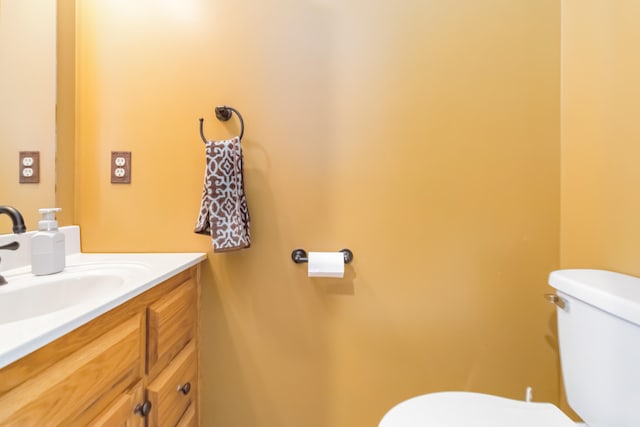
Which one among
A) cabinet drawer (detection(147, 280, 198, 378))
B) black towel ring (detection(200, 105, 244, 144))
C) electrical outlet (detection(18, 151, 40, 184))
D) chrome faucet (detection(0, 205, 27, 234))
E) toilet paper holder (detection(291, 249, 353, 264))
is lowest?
cabinet drawer (detection(147, 280, 198, 378))

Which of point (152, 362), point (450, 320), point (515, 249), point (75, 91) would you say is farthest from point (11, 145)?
point (515, 249)

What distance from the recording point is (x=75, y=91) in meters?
1.00

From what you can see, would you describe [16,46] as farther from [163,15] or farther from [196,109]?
[196,109]

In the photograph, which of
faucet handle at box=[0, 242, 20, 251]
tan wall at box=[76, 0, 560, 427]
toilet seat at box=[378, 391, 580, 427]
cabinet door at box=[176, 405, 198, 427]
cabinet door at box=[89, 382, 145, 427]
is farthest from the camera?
tan wall at box=[76, 0, 560, 427]

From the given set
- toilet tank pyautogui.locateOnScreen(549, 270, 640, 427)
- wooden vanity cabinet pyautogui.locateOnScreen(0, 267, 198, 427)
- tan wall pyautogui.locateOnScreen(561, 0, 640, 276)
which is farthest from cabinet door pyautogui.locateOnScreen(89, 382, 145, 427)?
tan wall pyautogui.locateOnScreen(561, 0, 640, 276)

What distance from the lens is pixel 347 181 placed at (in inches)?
39.0

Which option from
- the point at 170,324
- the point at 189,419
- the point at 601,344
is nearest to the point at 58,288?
the point at 170,324

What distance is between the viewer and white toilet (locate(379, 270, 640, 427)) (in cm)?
61

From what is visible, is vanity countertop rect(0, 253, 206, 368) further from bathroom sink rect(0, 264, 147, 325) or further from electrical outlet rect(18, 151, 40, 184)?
electrical outlet rect(18, 151, 40, 184)

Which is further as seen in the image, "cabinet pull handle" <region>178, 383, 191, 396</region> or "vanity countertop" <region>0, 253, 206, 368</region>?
"cabinet pull handle" <region>178, 383, 191, 396</region>

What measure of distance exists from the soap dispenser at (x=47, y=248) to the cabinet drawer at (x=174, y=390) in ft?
1.52

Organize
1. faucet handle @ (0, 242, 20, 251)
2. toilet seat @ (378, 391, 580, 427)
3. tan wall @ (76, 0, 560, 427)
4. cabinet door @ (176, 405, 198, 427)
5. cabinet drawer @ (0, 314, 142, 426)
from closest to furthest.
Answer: cabinet drawer @ (0, 314, 142, 426) → toilet seat @ (378, 391, 580, 427) → faucet handle @ (0, 242, 20, 251) → cabinet door @ (176, 405, 198, 427) → tan wall @ (76, 0, 560, 427)

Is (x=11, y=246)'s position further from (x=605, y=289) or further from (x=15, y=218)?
(x=605, y=289)

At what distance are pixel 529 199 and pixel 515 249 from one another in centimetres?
20
